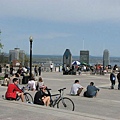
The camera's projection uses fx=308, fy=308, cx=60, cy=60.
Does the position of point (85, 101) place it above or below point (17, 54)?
below

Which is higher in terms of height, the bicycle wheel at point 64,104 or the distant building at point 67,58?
the distant building at point 67,58

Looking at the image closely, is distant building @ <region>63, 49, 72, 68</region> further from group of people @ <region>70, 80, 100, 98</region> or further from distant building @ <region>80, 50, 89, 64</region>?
group of people @ <region>70, 80, 100, 98</region>

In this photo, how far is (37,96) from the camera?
11.0m

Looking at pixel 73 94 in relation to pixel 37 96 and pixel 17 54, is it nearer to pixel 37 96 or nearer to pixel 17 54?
pixel 37 96

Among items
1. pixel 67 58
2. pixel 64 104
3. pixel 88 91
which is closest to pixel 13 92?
pixel 64 104

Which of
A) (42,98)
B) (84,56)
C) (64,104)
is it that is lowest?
(64,104)

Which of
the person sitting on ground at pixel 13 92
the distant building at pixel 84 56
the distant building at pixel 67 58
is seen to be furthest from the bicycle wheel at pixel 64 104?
the distant building at pixel 84 56

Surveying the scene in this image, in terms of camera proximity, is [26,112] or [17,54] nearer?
[26,112]

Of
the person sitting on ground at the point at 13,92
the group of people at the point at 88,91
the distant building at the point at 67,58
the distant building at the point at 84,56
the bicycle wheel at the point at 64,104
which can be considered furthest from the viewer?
the distant building at the point at 84,56

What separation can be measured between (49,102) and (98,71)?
96.2 feet

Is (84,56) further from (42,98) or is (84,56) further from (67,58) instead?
(42,98)

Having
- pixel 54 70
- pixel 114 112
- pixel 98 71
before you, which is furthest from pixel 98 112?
pixel 54 70

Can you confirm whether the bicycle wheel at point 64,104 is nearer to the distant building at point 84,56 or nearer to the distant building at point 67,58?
the distant building at point 67,58

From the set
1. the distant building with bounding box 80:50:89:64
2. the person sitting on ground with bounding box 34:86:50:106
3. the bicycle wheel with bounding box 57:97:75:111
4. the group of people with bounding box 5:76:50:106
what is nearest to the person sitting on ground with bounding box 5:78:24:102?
the group of people with bounding box 5:76:50:106
